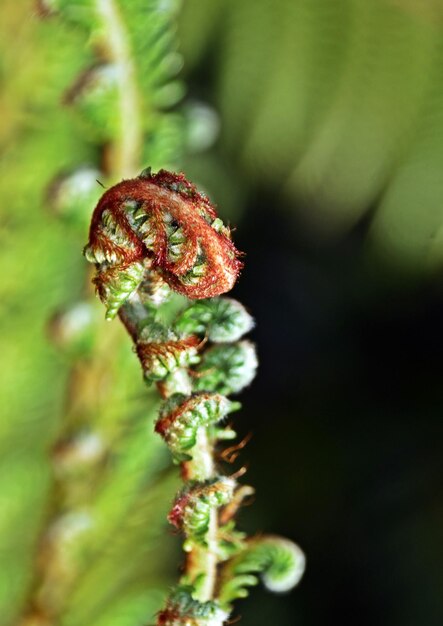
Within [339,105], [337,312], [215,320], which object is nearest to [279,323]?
[337,312]

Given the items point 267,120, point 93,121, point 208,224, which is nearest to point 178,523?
point 208,224

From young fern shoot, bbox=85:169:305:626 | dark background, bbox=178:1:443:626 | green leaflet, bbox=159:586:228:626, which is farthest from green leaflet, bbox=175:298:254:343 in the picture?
dark background, bbox=178:1:443:626

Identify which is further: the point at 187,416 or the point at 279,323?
the point at 279,323

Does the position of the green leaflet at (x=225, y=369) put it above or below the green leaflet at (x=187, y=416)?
above

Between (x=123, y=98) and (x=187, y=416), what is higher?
(x=123, y=98)

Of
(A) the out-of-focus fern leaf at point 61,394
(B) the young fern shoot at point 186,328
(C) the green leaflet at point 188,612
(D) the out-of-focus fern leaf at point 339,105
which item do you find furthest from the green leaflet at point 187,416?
(D) the out-of-focus fern leaf at point 339,105

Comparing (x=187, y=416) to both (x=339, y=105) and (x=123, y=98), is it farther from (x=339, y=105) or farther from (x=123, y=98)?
(x=339, y=105)

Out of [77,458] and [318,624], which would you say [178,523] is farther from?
[318,624]

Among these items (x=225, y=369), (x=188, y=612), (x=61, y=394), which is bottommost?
(x=188, y=612)

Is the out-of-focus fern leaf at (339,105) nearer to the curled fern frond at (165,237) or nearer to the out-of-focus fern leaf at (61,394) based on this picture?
the out-of-focus fern leaf at (61,394)
